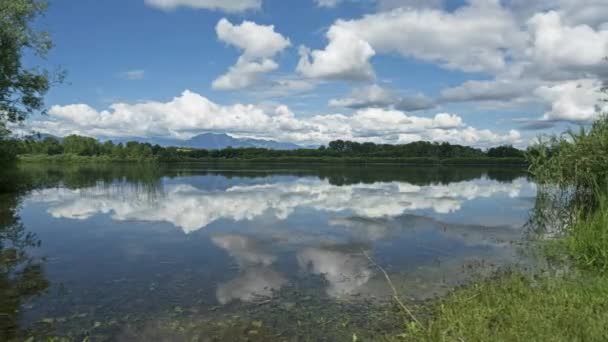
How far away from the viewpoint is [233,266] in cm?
1212

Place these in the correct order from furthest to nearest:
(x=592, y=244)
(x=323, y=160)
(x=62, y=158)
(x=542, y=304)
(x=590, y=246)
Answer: (x=323, y=160) → (x=62, y=158) → (x=590, y=246) → (x=592, y=244) → (x=542, y=304)

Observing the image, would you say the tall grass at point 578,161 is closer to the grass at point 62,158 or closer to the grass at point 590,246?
the grass at point 590,246

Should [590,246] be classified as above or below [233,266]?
above

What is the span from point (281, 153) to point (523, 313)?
603 ft

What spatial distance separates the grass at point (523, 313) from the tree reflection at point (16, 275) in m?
7.69

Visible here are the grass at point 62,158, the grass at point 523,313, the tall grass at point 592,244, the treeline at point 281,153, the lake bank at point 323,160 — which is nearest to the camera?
the grass at point 523,313

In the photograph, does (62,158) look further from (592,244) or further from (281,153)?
(592,244)

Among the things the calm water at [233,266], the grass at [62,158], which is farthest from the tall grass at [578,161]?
the grass at [62,158]

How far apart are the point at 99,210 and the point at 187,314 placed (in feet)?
64.9

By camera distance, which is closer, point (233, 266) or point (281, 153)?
point (233, 266)

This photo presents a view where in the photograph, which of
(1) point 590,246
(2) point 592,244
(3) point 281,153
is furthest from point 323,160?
(2) point 592,244

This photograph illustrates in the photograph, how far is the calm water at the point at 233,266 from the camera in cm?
776

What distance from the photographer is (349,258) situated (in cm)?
1316

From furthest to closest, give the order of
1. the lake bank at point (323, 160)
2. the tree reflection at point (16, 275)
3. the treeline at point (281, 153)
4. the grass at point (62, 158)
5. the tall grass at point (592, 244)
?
1. the treeline at point (281, 153)
2. the lake bank at point (323, 160)
3. the grass at point (62, 158)
4. the tall grass at point (592, 244)
5. the tree reflection at point (16, 275)
